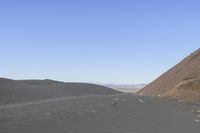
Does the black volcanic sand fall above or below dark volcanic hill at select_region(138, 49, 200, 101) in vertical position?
below

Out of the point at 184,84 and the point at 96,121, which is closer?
the point at 96,121

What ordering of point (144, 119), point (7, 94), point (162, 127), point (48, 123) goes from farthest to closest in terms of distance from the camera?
1. point (7, 94)
2. point (144, 119)
3. point (162, 127)
4. point (48, 123)

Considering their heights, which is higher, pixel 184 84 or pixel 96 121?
pixel 184 84

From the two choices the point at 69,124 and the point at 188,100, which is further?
the point at 188,100

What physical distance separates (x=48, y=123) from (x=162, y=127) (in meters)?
3.11

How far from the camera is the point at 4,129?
898 centimetres

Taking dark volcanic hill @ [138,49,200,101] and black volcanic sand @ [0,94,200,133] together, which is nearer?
black volcanic sand @ [0,94,200,133]

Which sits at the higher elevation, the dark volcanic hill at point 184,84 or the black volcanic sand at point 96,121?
the dark volcanic hill at point 184,84

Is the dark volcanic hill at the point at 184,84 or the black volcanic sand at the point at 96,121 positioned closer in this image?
the black volcanic sand at the point at 96,121

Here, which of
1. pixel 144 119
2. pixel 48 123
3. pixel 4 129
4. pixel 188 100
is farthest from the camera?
pixel 188 100

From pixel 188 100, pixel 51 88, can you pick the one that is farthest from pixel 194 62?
pixel 51 88

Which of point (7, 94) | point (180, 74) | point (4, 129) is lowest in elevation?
point (4, 129)

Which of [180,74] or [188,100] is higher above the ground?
[180,74]

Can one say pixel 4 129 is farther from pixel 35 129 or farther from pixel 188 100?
pixel 188 100
